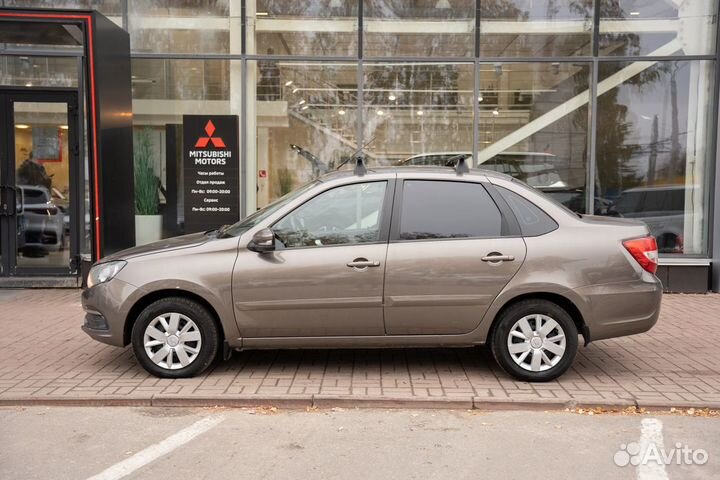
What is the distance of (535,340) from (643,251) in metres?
1.14

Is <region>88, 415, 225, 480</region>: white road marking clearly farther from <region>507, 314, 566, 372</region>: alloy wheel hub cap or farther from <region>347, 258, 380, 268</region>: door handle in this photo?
<region>507, 314, 566, 372</region>: alloy wheel hub cap

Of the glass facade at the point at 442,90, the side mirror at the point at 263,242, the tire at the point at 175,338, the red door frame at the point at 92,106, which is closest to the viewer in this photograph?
the side mirror at the point at 263,242

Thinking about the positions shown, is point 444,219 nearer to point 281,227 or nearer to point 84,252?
point 281,227

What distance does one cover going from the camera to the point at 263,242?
5.41 m

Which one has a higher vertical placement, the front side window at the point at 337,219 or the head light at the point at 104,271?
the front side window at the point at 337,219

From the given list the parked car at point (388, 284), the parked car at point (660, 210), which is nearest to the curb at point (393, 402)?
the parked car at point (388, 284)

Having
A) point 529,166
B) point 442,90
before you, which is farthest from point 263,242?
point 529,166

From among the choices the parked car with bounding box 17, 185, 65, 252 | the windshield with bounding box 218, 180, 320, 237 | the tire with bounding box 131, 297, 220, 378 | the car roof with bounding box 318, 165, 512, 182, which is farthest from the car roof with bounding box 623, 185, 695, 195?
the parked car with bounding box 17, 185, 65, 252

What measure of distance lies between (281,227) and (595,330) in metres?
2.69

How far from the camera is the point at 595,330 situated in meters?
5.55

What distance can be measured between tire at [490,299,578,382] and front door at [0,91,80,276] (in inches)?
288

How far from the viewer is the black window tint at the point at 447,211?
221 inches

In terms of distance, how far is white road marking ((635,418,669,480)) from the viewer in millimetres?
3994

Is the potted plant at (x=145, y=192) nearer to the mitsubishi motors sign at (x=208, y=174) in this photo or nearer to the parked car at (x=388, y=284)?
the mitsubishi motors sign at (x=208, y=174)
